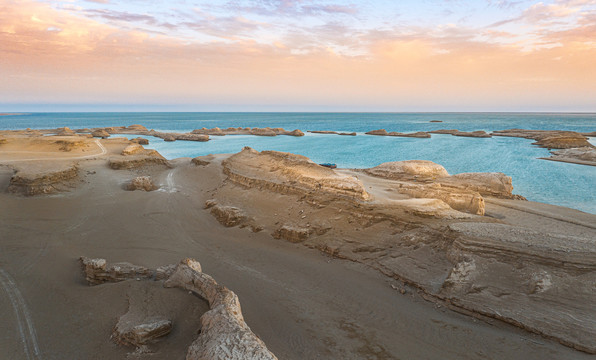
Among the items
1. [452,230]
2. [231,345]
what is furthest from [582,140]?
[231,345]

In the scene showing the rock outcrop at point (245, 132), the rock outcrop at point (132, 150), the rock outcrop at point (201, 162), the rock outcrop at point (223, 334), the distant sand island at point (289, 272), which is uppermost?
the rock outcrop at point (245, 132)

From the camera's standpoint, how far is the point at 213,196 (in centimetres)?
1955

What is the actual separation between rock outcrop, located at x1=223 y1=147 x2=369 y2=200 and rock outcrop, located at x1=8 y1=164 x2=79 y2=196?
1021 centimetres

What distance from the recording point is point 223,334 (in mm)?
5973

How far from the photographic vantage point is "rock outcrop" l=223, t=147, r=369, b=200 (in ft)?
50.7

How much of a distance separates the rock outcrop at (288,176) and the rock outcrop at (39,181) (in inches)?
402

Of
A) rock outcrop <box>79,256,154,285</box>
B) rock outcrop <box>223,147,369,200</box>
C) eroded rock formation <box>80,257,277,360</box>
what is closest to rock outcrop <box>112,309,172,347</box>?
eroded rock formation <box>80,257,277,360</box>

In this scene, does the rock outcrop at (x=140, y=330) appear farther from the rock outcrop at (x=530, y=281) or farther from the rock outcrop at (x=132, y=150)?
the rock outcrop at (x=132, y=150)

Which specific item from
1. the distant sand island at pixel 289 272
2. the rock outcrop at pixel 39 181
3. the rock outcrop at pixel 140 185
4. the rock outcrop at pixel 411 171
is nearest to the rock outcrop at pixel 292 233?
the distant sand island at pixel 289 272

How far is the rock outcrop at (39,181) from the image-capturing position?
18250mm

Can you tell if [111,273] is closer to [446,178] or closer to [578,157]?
[446,178]

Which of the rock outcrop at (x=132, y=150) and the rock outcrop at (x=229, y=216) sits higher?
the rock outcrop at (x=132, y=150)

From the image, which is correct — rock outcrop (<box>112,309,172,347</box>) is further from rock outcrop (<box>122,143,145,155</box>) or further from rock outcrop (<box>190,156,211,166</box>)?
rock outcrop (<box>122,143,145,155</box>)

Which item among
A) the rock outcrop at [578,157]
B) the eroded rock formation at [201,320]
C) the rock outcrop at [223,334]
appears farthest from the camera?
the rock outcrop at [578,157]
